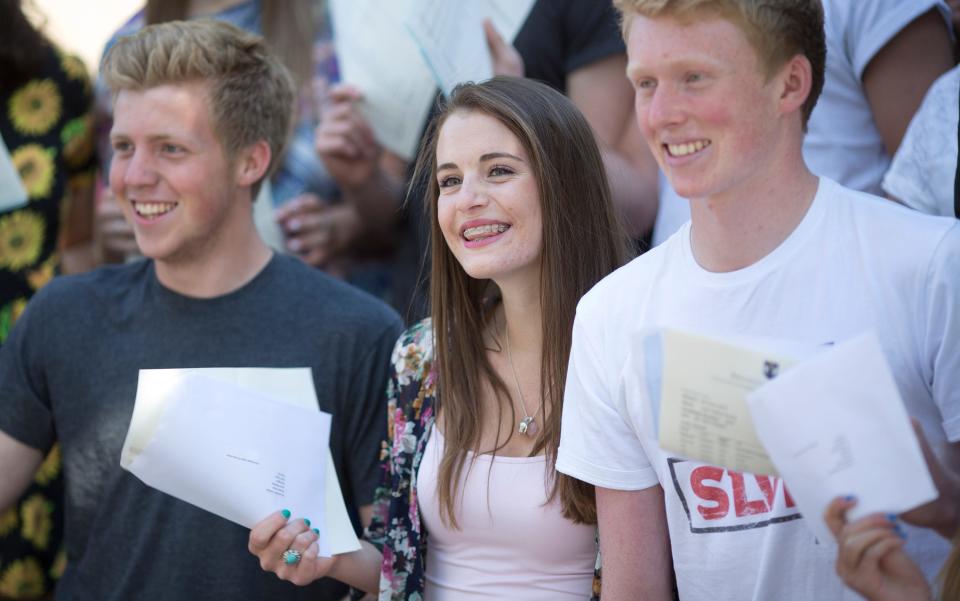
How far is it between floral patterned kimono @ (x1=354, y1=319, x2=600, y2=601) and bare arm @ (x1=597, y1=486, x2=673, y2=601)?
0.50 meters

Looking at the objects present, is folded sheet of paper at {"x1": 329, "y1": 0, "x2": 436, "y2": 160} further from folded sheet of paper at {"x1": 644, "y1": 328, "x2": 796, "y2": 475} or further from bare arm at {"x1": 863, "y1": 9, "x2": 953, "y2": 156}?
folded sheet of paper at {"x1": 644, "y1": 328, "x2": 796, "y2": 475}

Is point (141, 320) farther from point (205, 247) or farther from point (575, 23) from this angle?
point (575, 23)

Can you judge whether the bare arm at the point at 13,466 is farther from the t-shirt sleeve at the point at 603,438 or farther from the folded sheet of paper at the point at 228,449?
the t-shirt sleeve at the point at 603,438

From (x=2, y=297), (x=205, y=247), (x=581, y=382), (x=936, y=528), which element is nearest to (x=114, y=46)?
(x=205, y=247)

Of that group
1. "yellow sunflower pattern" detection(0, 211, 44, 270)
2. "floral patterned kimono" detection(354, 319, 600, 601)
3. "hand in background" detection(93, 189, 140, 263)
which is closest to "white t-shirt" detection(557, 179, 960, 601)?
Answer: "floral patterned kimono" detection(354, 319, 600, 601)

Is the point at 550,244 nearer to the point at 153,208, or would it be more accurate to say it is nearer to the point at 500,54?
the point at 500,54

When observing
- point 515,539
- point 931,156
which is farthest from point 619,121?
point 515,539

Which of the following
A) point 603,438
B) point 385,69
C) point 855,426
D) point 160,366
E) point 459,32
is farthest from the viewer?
point 385,69

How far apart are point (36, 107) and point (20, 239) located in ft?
1.38

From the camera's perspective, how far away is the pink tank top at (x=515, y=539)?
92.7 inches

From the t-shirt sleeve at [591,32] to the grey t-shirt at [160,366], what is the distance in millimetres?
823

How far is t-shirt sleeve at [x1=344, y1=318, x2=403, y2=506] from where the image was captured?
2.78 metres

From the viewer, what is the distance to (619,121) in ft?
9.84

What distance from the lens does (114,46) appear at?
3045mm
